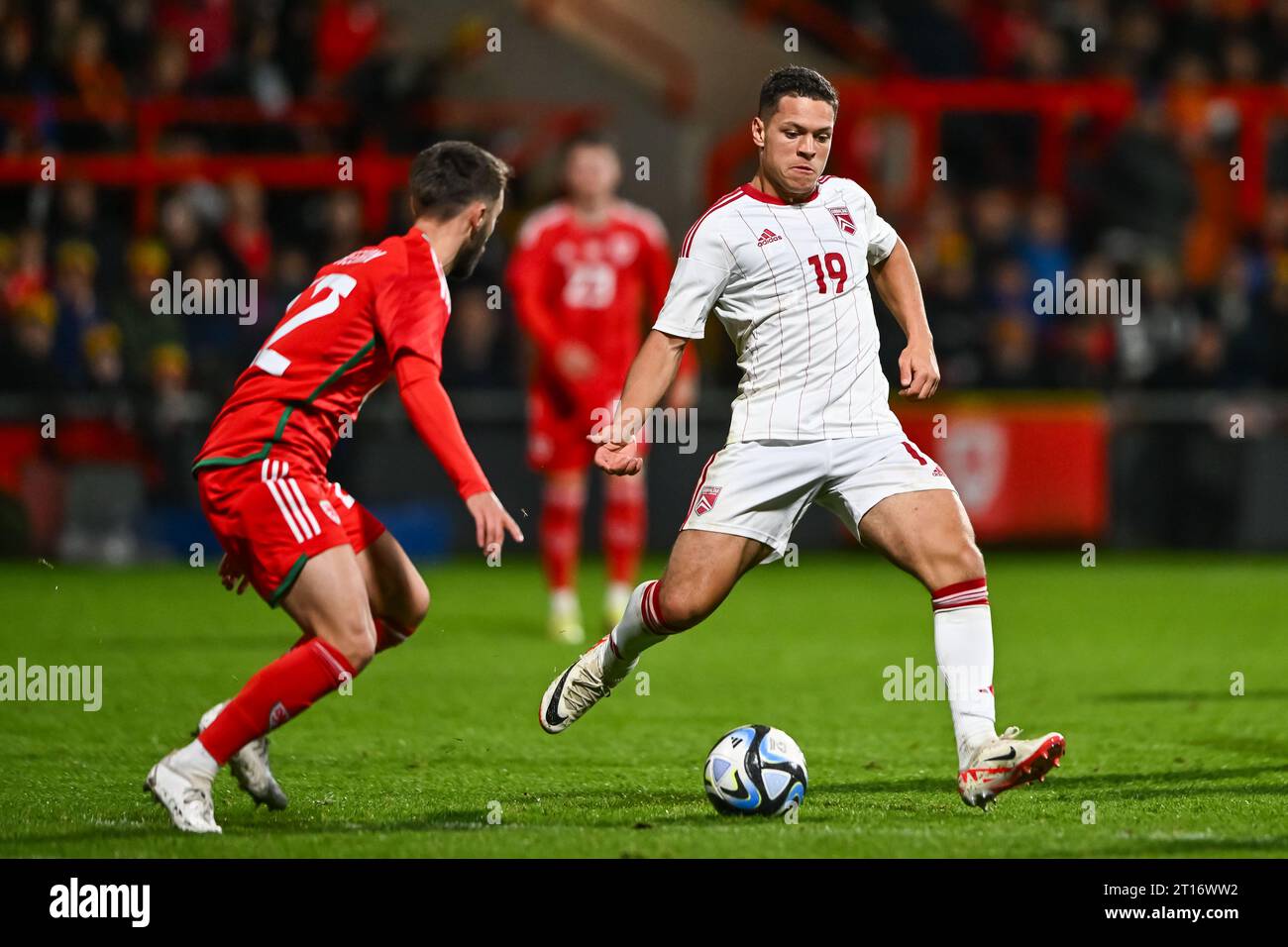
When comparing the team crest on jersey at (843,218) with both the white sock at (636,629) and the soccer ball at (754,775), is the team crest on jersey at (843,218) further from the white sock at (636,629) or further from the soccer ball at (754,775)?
the soccer ball at (754,775)

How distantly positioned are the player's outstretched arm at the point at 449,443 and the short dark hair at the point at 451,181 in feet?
1.91

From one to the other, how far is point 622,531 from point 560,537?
1.08 ft

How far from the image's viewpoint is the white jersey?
5707mm

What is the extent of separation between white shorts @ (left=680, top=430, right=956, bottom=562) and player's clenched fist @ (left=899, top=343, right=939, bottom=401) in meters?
0.18

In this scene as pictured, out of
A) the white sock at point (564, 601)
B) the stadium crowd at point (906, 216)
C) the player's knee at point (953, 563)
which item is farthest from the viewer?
the stadium crowd at point (906, 216)

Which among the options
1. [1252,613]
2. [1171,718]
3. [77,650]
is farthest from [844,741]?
[1252,613]

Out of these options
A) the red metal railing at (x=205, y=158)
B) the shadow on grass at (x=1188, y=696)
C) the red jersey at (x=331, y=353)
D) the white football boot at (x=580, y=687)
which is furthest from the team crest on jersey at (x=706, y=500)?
the red metal railing at (x=205, y=158)

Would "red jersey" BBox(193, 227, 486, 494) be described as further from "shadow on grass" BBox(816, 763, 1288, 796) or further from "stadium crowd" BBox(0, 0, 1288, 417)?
"stadium crowd" BBox(0, 0, 1288, 417)

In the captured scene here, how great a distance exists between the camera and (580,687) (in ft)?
20.1

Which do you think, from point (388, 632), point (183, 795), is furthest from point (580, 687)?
point (183, 795)

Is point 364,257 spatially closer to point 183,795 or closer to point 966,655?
point 183,795

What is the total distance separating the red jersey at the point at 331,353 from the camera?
207 inches

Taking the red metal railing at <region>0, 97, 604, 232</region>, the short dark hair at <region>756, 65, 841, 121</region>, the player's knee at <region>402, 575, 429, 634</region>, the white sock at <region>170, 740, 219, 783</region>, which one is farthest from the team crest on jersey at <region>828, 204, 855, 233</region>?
the red metal railing at <region>0, 97, 604, 232</region>

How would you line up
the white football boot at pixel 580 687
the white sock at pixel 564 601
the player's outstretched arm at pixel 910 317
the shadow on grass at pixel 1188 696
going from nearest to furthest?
the player's outstretched arm at pixel 910 317 → the white football boot at pixel 580 687 → the shadow on grass at pixel 1188 696 → the white sock at pixel 564 601
